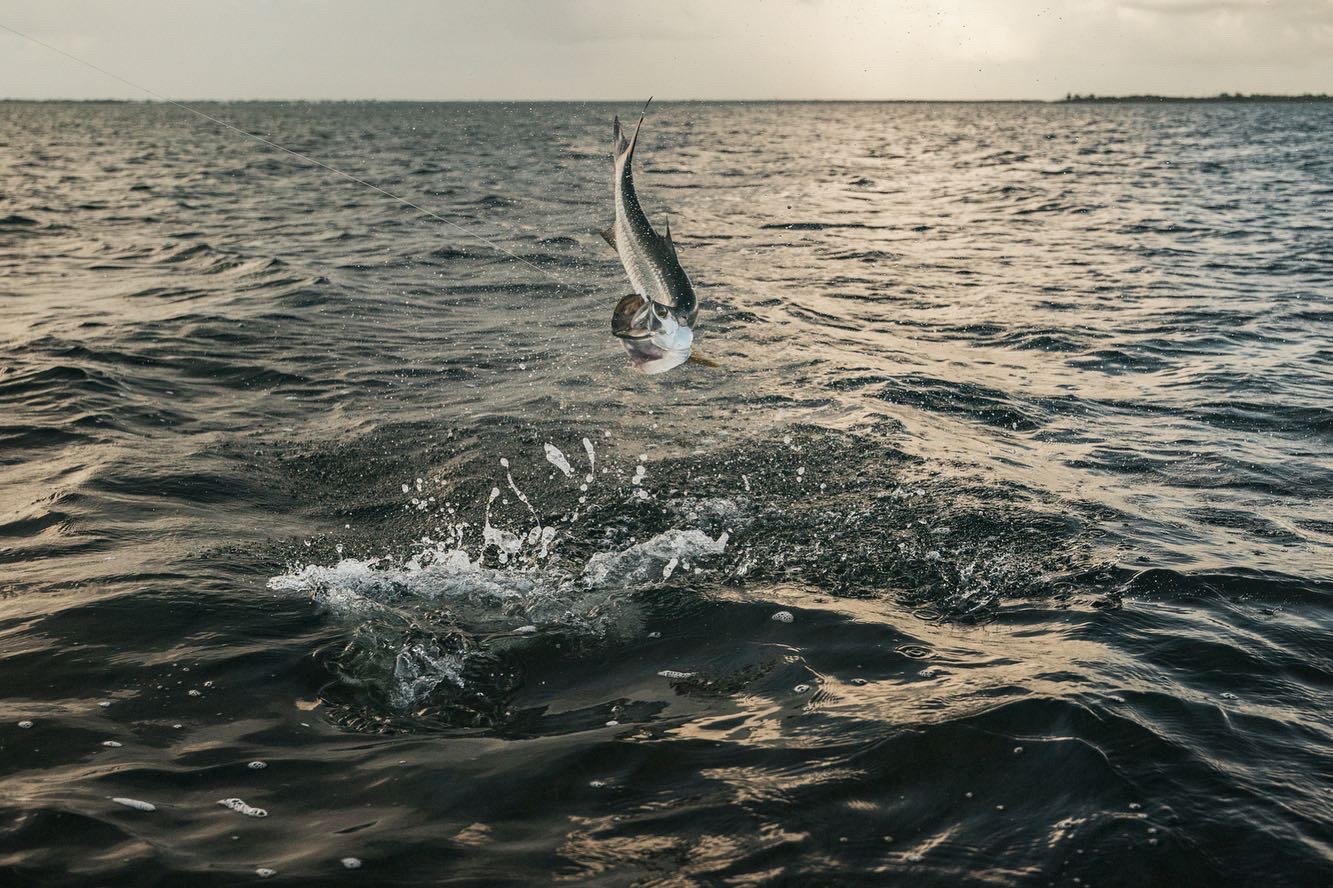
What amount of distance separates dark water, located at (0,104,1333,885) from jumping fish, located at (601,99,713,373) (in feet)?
4.99

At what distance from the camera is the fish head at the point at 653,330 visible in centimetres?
345

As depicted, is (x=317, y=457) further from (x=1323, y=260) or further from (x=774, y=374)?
(x=1323, y=260)

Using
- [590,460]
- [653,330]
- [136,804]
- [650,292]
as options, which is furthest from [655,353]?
[590,460]

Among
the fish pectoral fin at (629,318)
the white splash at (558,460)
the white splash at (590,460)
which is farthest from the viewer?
the white splash at (558,460)

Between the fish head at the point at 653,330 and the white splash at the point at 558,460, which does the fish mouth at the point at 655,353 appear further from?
the white splash at the point at 558,460

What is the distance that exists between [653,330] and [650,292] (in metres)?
0.14

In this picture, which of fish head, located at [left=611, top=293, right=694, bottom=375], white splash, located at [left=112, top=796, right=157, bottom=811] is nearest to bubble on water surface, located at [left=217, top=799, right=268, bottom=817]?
white splash, located at [left=112, top=796, right=157, bottom=811]

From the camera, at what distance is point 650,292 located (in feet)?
11.5

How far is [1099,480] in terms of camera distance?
21.7 ft

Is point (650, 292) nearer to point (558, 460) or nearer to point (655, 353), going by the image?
point (655, 353)

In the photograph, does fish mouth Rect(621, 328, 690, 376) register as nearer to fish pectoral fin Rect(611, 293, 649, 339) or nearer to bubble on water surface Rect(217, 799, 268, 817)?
fish pectoral fin Rect(611, 293, 649, 339)

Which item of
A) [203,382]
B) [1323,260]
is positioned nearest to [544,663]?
[203,382]

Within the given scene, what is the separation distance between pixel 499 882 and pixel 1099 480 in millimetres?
4975

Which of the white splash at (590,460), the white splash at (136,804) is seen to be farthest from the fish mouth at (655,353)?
the white splash at (590,460)
